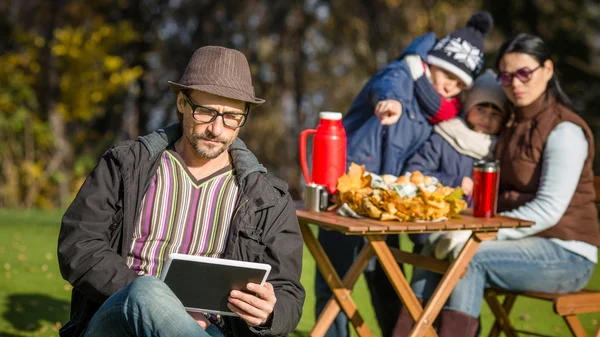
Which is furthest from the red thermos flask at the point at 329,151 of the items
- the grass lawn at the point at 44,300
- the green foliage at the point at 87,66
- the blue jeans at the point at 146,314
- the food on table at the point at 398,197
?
the green foliage at the point at 87,66

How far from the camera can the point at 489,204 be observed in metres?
3.45

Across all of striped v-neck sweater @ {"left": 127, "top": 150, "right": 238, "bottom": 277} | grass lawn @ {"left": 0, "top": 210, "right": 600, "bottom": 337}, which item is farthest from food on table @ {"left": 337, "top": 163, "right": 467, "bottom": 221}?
grass lawn @ {"left": 0, "top": 210, "right": 600, "bottom": 337}

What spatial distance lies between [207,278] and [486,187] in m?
1.45

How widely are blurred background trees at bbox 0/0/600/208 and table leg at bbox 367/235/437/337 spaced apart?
25.2 feet

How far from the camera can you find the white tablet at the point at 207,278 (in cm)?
239

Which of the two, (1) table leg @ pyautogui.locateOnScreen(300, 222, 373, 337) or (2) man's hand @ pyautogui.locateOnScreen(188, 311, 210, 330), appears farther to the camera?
(1) table leg @ pyautogui.locateOnScreen(300, 222, 373, 337)

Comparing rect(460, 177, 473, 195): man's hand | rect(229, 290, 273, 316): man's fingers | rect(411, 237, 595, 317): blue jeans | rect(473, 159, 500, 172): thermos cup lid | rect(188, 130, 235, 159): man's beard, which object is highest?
rect(188, 130, 235, 159): man's beard

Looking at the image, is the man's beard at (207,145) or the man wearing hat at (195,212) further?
the man's beard at (207,145)

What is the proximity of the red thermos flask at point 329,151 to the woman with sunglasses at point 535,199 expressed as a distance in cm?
72

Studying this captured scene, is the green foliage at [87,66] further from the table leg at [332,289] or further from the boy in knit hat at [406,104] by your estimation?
the table leg at [332,289]

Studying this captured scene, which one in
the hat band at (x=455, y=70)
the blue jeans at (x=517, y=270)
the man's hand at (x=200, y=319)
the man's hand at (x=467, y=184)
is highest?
the hat band at (x=455, y=70)

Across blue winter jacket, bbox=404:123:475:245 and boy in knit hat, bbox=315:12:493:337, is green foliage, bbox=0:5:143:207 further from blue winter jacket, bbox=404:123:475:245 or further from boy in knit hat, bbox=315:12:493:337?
blue winter jacket, bbox=404:123:475:245

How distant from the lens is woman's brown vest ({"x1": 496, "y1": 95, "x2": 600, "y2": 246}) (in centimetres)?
374

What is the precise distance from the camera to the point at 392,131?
13.1 feet
